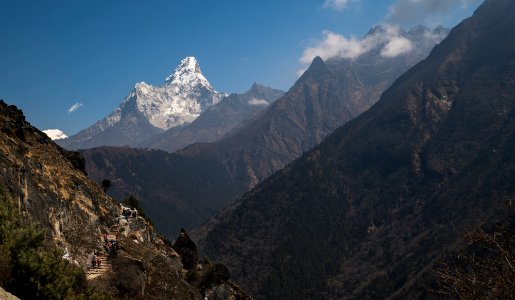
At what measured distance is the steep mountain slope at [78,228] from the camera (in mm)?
39000

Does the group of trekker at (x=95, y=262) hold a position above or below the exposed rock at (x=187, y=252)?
above

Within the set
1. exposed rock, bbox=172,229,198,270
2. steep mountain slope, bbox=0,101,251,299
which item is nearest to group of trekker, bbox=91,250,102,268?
steep mountain slope, bbox=0,101,251,299

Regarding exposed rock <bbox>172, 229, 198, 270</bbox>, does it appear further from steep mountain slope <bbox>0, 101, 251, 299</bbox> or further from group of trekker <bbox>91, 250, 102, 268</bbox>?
group of trekker <bbox>91, 250, 102, 268</bbox>

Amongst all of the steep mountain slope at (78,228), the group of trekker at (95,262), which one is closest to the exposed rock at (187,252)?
the steep mountain slope at (78,228)

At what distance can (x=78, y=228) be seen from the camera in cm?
4803

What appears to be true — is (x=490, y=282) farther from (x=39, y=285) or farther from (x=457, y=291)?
(x=39, y=285)

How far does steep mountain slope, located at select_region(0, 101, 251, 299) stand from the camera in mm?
39000

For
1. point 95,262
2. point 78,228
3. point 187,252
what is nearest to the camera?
point 95,262

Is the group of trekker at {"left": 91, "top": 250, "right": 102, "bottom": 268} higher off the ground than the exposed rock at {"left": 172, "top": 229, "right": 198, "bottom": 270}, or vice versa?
the group of trekker at {"left": 91, "top": 250, "right": 102, "bottom": 268}

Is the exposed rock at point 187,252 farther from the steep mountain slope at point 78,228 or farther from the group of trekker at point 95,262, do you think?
the group of trekker at point 95,262

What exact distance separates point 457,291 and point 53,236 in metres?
35.1

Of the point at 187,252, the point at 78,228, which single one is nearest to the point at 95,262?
the point at 78,228

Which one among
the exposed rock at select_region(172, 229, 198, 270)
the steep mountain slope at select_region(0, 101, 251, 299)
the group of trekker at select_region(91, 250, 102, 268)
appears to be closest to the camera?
the steep mountain slope at select_region(0, 101, 251, 299)

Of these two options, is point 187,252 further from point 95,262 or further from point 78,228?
point 95,262
